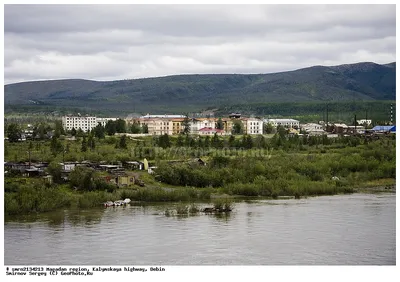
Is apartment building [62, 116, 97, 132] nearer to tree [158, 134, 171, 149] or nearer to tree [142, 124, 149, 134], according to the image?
tree [142, 124, 149, 134]

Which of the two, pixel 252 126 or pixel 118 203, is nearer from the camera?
pixel 118 203

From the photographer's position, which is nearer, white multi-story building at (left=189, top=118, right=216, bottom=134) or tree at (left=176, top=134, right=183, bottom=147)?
tree at (left=176, top=134, right=183, bottom=147)

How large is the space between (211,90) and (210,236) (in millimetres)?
28118

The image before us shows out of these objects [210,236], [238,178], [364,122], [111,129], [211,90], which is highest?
[211,90]

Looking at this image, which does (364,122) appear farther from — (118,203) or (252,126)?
(118,203)

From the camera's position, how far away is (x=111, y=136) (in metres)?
17.8

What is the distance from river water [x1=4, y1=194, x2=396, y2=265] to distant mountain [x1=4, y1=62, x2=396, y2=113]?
Result: 65.7 feet

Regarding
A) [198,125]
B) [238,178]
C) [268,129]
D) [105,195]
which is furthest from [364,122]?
[105,195]

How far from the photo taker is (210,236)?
8047mm

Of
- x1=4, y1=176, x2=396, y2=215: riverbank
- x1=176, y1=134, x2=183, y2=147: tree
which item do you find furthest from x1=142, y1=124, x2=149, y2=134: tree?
x1=4, y1=176, x2=396, y2=215: riverbank

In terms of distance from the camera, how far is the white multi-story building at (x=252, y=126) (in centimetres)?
2241

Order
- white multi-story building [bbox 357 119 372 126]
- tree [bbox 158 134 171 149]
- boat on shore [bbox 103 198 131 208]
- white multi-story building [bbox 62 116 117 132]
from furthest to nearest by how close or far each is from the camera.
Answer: white multi-story building [bbox 357 119 372 126]
white multi-story building [bbox 62 116 117 132]
tree [bbox 158 134 171 149]
boat on shore [bbox 103 198 131 208]

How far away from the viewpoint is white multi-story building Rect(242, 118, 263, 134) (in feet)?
73.5

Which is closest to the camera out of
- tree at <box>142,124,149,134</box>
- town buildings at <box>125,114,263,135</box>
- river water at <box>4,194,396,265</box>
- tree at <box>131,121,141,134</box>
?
river water at <box>4,194,396,265</box>
